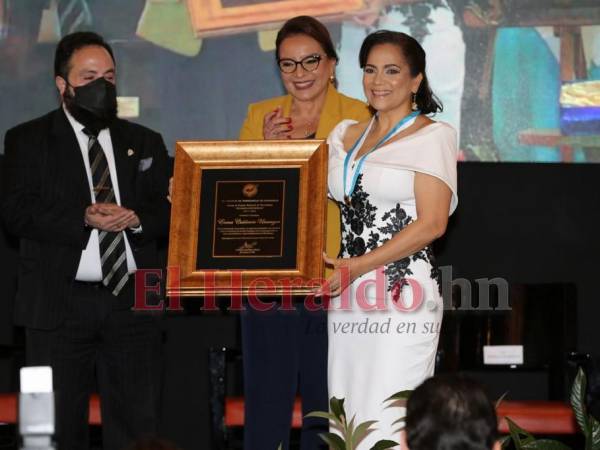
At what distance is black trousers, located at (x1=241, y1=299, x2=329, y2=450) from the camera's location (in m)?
4.06

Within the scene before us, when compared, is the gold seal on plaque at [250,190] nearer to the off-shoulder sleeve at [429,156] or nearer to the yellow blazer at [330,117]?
the yellow blazer at [330,117]

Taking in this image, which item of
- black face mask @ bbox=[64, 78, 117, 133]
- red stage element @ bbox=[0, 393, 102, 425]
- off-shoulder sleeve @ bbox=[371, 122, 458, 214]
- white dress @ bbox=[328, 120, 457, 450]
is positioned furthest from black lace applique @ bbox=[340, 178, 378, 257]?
red stage element @ bbox=[0, 393, 102, 425]

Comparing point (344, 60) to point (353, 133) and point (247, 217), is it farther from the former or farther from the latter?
point (247, 217)

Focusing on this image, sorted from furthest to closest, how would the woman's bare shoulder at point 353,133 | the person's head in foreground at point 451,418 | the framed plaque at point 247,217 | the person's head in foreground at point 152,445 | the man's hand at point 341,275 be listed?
1. the woman's bare shoulder at point 353,133
2. the framed plaque at point 247,217
3. the man's hand at point 341,275
4. the person's head in foreground at point 451,418
5. the person's head in foreground at point 152,445

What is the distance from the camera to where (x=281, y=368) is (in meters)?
4.08

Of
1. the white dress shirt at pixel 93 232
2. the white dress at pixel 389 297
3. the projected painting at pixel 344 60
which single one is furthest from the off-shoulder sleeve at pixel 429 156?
the projected painting at pixel 344 60

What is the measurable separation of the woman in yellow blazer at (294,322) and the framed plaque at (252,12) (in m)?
1.38

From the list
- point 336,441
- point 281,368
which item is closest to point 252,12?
point 281,368

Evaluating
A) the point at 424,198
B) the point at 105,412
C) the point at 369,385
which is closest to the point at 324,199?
the point at 424,198

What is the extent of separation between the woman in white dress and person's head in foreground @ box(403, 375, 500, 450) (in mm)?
1656

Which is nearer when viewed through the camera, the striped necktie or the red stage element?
the striped necktie

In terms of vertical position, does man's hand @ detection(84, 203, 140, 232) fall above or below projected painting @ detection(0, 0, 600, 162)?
below

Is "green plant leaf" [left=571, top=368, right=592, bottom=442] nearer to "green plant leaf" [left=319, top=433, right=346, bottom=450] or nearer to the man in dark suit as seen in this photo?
"green plant leaf" [left=319, top=433, right=346, bottom=450]

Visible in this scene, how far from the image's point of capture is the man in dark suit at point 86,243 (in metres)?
4.21
